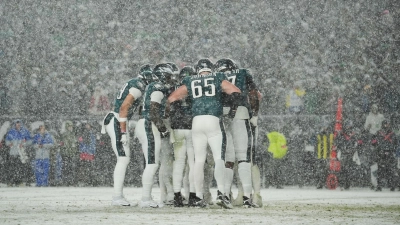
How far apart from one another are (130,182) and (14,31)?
871cm

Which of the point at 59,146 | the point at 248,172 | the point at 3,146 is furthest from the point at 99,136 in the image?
the point at 248,172

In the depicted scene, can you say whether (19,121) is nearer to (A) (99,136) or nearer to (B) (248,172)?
(A) (99,136)

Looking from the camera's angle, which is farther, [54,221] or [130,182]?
[130,182]

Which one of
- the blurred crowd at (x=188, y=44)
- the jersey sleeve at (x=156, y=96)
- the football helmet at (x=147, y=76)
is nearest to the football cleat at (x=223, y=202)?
the jersey sleeve at (x=156, y=96)

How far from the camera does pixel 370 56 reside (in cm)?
2575

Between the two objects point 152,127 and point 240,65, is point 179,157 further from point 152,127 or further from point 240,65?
point 240,65

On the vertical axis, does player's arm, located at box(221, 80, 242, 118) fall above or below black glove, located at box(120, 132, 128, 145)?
above

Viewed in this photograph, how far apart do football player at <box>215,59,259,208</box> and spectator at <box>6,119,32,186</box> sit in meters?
10.5

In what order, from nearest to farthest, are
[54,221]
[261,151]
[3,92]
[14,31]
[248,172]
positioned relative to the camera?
1. [54,221]
2. [248,172]
3. [261,151]
4. [3,92]
5. [14,31]

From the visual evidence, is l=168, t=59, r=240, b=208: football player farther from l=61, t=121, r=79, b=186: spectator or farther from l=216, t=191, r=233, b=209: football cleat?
l=61, t=121, r=79, b=186: spectator

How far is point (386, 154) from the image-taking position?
2092cm

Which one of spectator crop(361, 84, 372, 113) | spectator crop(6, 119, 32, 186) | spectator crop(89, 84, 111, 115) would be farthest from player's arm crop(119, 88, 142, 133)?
spectator crop(361, 84, 372, 113)

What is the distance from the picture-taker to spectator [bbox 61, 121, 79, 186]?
22.6m

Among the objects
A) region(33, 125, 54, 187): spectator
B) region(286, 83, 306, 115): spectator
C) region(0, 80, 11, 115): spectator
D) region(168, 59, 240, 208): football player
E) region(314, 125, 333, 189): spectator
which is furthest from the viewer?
region(0, 80, 11, 115): spectator
